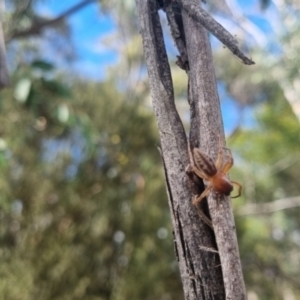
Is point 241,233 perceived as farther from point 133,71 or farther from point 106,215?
point 133,71

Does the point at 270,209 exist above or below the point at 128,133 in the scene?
below

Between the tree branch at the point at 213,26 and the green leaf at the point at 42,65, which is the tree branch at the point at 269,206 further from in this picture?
the tree branch at the point at 213,26

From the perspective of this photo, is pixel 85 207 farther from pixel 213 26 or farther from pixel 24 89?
pixel 213 26

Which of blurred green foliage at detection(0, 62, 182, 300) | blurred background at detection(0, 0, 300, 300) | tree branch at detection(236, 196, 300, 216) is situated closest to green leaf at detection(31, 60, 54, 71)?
blurred background at detection(0, 0, 300, 300)

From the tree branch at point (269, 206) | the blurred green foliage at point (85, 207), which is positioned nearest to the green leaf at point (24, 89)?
the blurred green foliage at point (85, 207)

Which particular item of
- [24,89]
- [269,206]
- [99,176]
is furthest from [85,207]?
[269,206]

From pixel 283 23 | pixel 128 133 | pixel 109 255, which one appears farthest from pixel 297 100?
pixel 109 255

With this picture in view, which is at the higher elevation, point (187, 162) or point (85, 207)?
point (85, 207)
